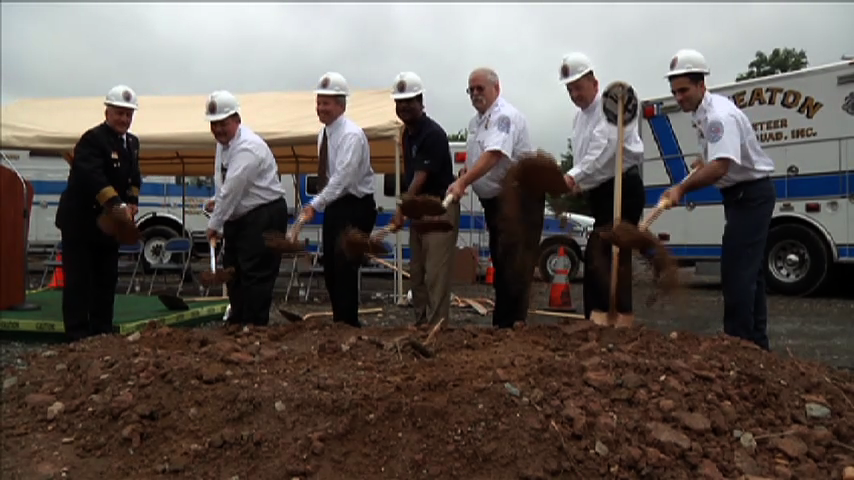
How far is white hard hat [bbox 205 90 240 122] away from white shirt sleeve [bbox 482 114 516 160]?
1.68 m

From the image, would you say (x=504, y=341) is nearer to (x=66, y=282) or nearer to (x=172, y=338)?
(x=172, y=338)

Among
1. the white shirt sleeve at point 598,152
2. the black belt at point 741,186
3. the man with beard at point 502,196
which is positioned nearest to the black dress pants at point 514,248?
the man with beard at point 502,196

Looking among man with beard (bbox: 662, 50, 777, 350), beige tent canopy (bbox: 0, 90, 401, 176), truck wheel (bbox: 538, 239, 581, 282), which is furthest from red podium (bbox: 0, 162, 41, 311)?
truck wheel (bbox: 538, 239, 581, 282)

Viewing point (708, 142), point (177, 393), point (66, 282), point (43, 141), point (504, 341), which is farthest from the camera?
point (43, 141)

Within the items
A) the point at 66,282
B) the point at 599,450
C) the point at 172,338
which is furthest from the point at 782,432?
the point at 66,282

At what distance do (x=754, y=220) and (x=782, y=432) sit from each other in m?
1.62

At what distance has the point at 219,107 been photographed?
5266mm

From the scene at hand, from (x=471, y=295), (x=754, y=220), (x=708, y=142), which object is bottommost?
(x=471, y=295)

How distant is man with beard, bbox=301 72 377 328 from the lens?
523 centimetres

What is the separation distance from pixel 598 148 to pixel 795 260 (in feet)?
23.8

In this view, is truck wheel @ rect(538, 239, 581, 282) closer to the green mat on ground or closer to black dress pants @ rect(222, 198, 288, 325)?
the green mat on ground

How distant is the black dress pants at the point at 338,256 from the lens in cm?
529

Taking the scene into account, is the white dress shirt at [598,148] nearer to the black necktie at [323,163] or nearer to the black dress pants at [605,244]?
the black dress pants at [605,244]

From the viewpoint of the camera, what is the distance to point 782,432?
3061mm
